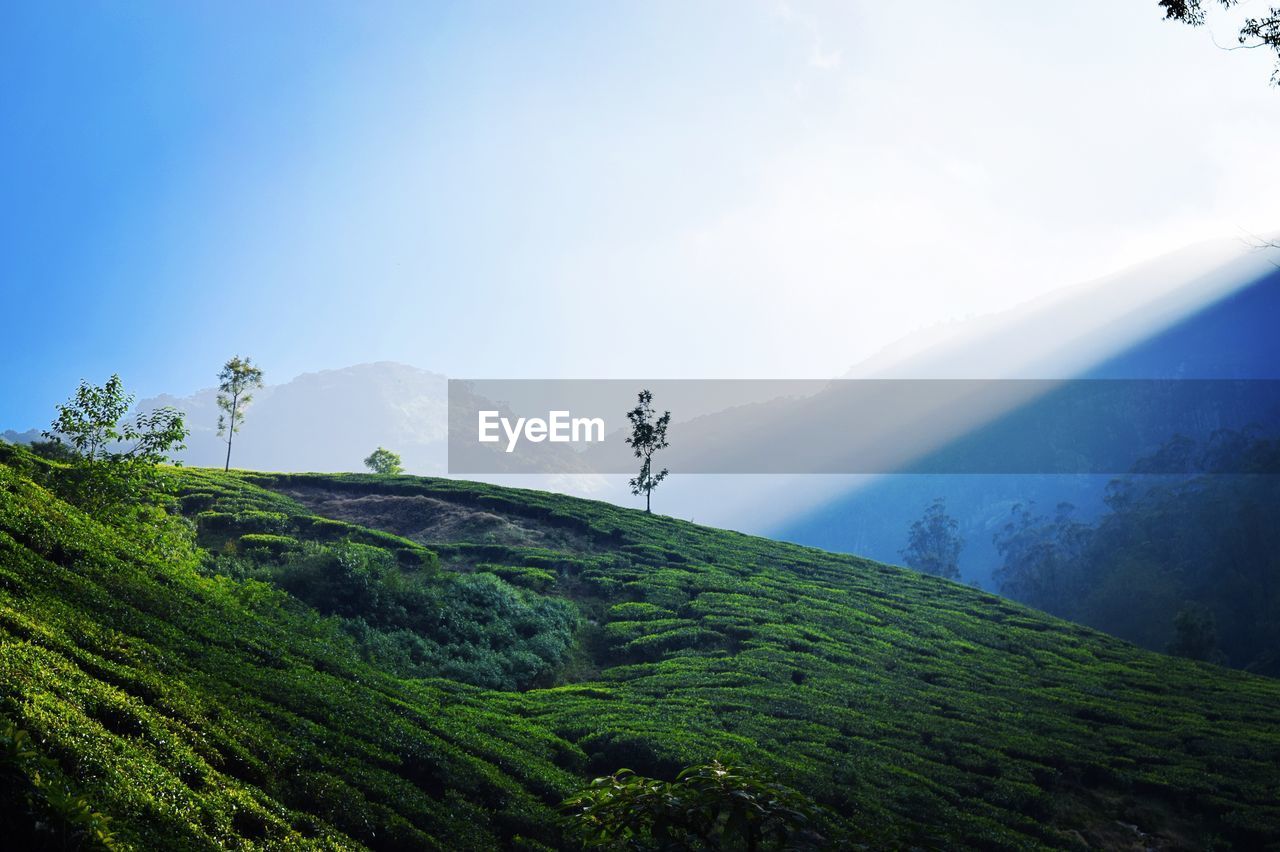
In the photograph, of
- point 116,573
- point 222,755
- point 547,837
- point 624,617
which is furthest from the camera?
point 624,617

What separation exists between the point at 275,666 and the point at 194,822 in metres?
10.6

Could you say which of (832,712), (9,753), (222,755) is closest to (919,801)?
(832,712)

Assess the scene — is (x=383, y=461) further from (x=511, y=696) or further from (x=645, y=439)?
(x=511, y=696)

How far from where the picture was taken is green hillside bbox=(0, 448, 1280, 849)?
1256cm

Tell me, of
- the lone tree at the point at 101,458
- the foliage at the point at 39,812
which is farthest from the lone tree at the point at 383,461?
the foliage at the point at 39,812

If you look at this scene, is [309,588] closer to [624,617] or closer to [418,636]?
[418,636]

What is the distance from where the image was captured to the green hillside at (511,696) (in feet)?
41.2

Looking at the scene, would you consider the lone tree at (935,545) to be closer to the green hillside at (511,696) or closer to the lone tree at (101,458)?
the green hillside at (511,696)

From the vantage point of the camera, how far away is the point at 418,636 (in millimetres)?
30688

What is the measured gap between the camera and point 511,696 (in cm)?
2772

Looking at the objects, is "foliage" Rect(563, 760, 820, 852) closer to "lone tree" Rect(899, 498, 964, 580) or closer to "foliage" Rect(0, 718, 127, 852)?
"foliage" Rect(0, 718, 127, 852)

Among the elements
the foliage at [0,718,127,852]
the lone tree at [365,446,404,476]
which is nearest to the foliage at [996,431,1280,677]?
the lone tree at [365,446,404,476]

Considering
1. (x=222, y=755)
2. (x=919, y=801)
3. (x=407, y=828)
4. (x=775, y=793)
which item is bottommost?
(x=919, y=801)

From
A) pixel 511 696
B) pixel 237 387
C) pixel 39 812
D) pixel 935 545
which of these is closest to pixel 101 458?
pixel 511 696
